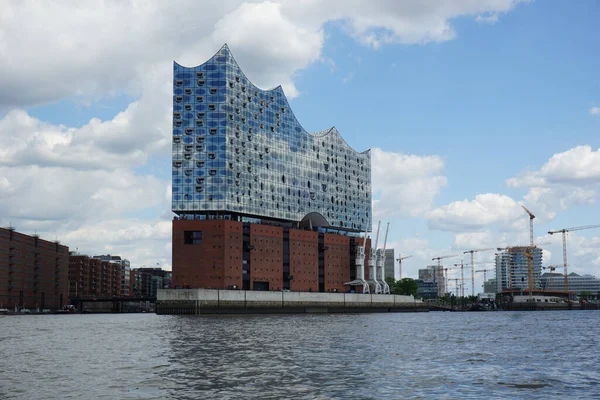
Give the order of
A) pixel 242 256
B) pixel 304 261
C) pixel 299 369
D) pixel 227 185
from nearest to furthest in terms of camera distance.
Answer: pixel 299 369
pixel 227 185
pixel 242 256
pixel 304 261

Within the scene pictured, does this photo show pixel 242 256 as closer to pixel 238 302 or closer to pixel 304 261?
pixel 238 302

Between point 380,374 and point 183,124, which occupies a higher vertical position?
point 183,124

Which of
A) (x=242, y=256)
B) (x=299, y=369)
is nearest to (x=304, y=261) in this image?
(x=242, y=256)

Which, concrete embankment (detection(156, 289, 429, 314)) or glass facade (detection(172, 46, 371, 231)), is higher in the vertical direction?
glass facade (detection(172, 46, 371, 231))

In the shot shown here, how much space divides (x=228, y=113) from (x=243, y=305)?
45.1 meters

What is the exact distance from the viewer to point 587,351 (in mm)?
58219

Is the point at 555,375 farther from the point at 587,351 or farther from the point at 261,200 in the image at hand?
the point at 261,200

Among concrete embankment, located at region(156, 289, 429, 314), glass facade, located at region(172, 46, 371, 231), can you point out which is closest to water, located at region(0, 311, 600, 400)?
concrete embankment, located at region(156, 289, 429, 314)

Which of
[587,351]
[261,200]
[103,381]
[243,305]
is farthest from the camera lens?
[261,200]

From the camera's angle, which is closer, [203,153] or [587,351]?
[587,351]

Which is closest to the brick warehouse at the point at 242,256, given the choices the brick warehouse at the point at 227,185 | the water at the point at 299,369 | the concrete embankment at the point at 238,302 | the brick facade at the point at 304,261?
the brick facade at the point at 304,261

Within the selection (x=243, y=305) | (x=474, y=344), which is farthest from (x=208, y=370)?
(x=243, y=305)

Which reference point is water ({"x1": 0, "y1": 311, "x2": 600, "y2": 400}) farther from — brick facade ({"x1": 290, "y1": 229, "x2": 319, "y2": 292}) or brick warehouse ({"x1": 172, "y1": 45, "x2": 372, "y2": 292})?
brick facade ({"x1": 290, "y1": 229, "x2": 319, "y2": 292})

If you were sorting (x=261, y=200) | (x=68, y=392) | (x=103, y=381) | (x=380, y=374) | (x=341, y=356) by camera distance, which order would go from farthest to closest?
1. (x=261, y=200)
2. (x=341, y=356)
3. (x=380, y=374)
4. (x=103, y=381)
5. (x=68, y=392)
